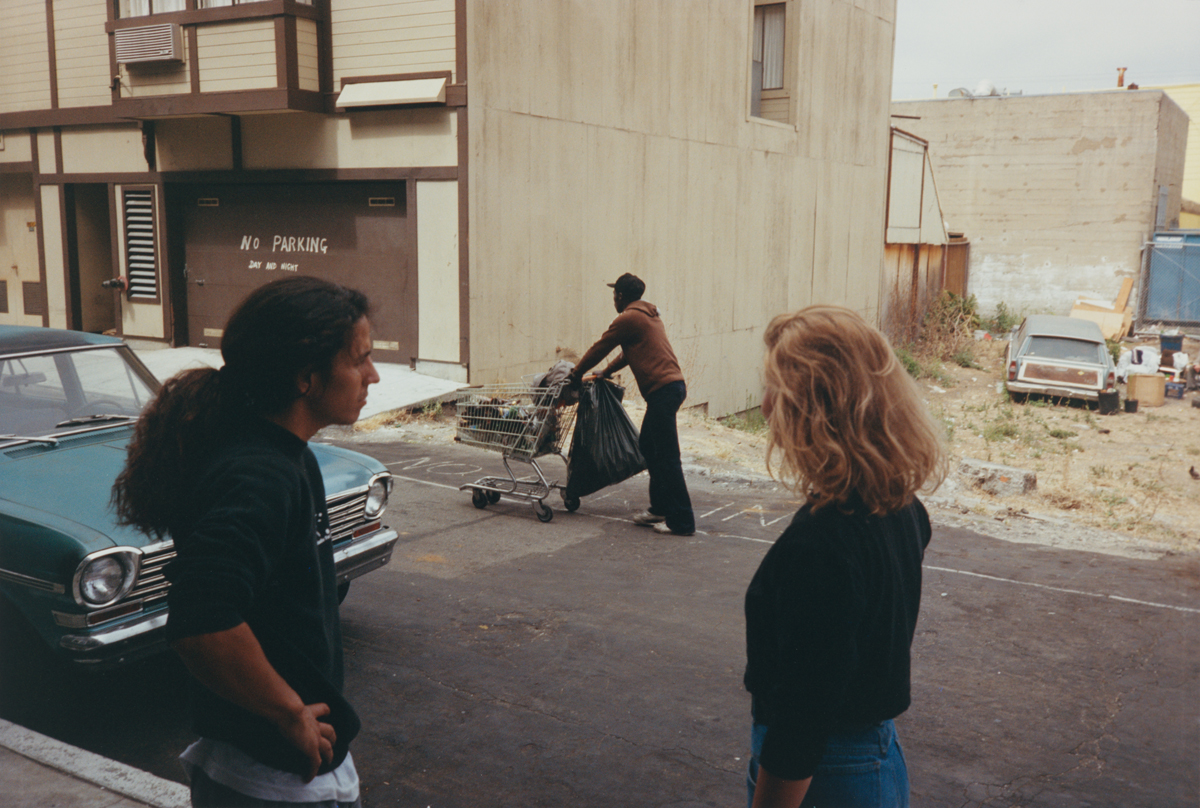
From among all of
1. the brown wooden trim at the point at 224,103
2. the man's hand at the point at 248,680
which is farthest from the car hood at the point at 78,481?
the brown wooden trim at the point at 224,103

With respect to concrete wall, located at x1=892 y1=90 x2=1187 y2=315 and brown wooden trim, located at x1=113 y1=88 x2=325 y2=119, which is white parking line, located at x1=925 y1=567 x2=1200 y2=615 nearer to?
brown wooden trim, located at x1=113 y1=88 x2=325 y2=119

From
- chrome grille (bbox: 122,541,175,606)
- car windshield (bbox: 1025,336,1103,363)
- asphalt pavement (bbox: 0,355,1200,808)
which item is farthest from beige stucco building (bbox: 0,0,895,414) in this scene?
chrome grille (bbox: 122,541,175,606)

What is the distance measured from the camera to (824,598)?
193 cm

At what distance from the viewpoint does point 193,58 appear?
42.6 ft

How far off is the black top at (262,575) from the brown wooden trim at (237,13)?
38.4ft

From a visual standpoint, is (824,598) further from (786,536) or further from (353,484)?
(353,484)

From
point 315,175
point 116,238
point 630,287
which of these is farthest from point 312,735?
point 116,238

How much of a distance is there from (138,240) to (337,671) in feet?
Result: 49.6

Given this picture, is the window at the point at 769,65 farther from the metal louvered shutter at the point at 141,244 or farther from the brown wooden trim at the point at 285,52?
the metal louvered shutter at the point at 141,244

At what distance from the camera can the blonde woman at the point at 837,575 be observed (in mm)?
1938

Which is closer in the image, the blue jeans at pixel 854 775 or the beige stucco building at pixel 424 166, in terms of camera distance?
the blue jeans at pixel 854 775

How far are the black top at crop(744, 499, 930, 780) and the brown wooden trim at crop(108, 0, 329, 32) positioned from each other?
39.9ft

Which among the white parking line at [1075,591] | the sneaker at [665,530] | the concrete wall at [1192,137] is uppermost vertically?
the concrete wall at [1192,137]

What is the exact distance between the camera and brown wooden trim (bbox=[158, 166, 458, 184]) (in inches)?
486
